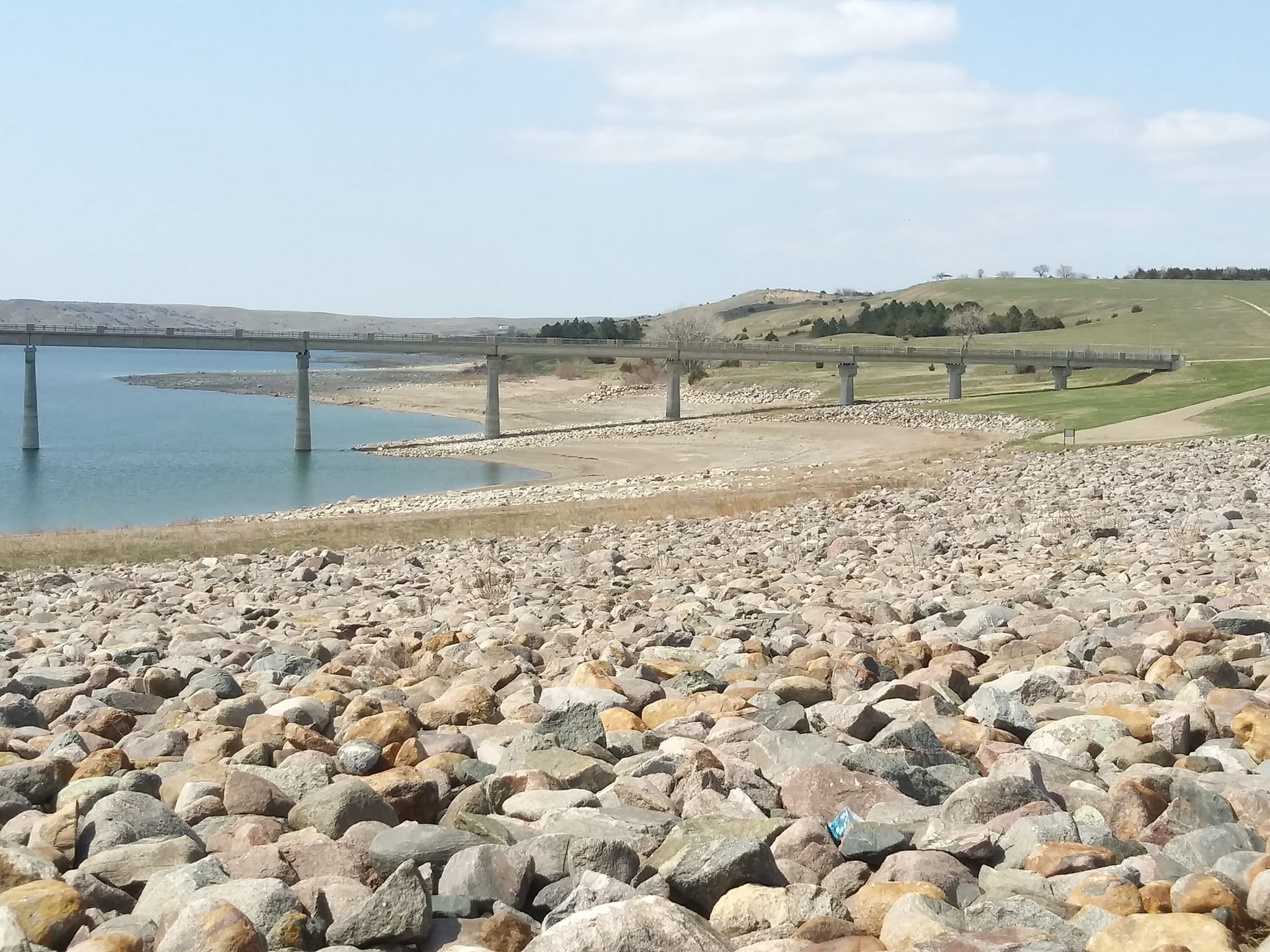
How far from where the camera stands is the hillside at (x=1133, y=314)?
12088 cm

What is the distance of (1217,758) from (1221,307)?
154226mm

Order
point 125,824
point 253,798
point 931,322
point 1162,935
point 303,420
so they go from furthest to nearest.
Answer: point 931,322
point 303,420
point 253,798
point 125,824
point 1162,935

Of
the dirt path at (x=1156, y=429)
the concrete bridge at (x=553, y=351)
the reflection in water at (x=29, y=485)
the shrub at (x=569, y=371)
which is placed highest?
the concrete bridge at (x=553, y=351)

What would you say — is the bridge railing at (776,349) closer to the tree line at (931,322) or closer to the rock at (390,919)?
the tree line at (931,322)

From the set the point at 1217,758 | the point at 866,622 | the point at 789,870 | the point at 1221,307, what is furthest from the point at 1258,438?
the point at 1221,307

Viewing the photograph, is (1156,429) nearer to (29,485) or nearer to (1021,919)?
(1021,919)

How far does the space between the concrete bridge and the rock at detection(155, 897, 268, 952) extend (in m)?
87.0

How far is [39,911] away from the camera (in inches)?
209

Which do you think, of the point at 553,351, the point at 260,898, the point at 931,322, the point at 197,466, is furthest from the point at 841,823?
the point at 931,322

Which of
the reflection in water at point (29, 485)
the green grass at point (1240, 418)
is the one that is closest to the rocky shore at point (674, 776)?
the green grass at point (1240, 418)

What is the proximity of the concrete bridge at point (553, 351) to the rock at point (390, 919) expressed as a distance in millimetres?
86881

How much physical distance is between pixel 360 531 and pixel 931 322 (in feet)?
424

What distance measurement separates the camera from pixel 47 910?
5332 mm

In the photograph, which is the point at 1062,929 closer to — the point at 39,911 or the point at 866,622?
the point at 39,911
